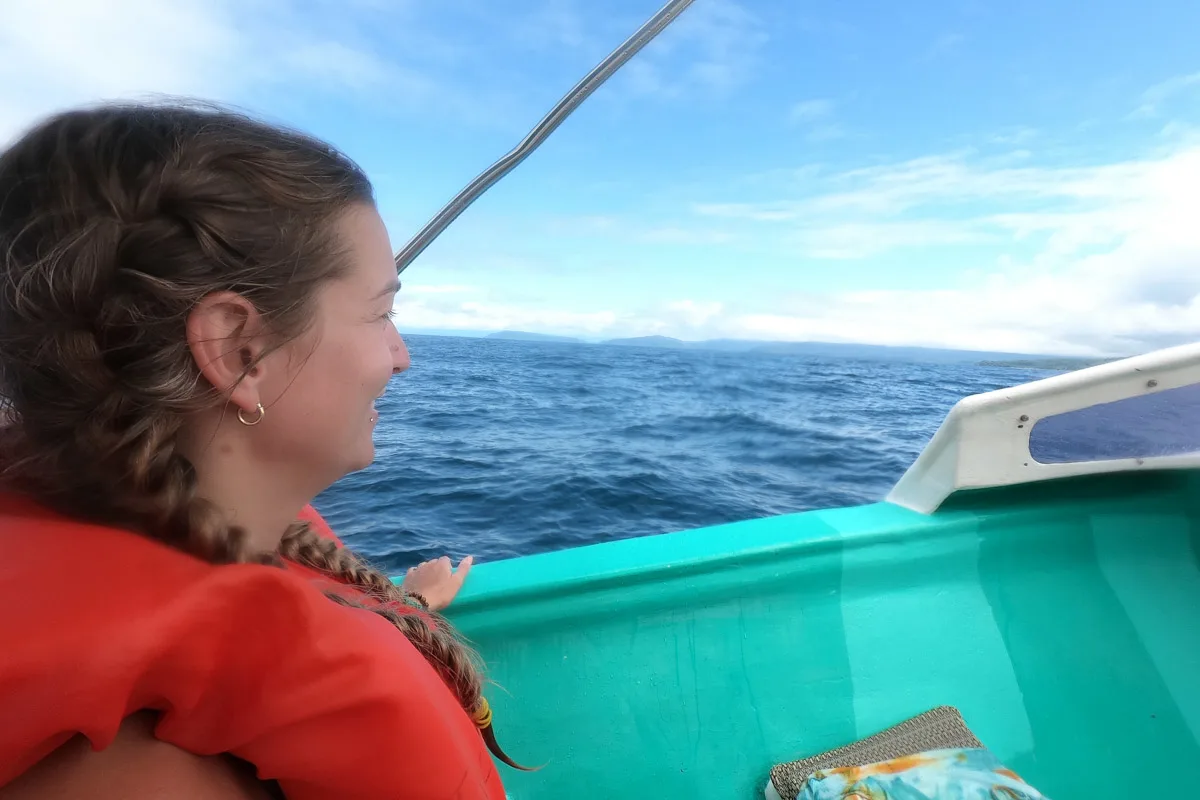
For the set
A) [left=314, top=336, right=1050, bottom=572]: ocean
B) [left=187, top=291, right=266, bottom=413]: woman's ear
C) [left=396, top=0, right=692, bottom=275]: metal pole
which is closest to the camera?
[left=187, top=291, right=266, bottom=413]: woman's ear

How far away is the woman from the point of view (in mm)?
569

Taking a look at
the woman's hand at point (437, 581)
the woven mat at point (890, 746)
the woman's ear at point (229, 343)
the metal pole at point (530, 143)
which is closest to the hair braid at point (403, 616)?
the woman's hand at point (437, 581)

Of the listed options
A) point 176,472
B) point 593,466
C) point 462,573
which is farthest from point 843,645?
point 593,466

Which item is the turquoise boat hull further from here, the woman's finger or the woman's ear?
the woman's ear

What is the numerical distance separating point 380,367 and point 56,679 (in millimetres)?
404

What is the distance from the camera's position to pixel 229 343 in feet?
2.21

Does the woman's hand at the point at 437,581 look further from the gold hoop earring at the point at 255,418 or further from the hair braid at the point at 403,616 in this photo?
the gold hoop earring at the point at 255,418

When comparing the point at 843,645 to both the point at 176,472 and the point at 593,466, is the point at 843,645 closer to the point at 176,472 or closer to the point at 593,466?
the point at 176,472

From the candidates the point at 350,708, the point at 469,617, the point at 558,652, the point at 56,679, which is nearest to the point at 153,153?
the point at 56,679

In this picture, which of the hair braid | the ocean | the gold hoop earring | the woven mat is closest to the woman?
the gold hoop earring

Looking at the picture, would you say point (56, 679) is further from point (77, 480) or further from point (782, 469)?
point (782, 469)

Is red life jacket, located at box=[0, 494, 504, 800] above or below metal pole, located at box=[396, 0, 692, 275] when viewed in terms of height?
below

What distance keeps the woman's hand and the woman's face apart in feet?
2.18

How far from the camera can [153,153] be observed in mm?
641
